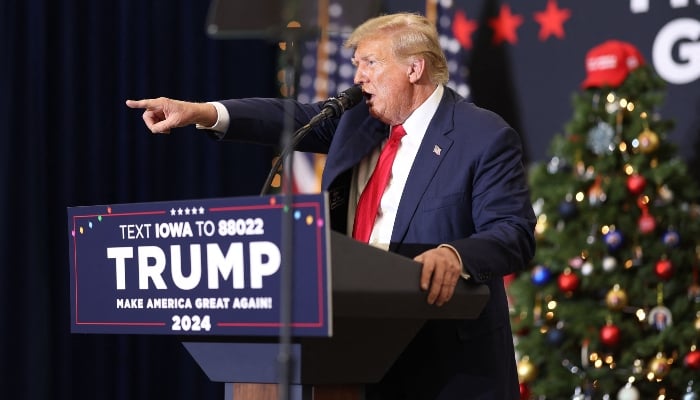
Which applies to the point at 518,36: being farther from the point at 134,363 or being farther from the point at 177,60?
the point at 134,363

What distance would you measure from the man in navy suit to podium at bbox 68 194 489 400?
0.24 metres

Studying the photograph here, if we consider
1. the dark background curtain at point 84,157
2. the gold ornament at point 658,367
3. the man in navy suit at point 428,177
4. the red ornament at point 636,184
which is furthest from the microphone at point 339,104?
the dark background curtain at point 84,157

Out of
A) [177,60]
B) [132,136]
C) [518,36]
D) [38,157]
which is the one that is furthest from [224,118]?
[518,36]

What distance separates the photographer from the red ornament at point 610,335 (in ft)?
14.2

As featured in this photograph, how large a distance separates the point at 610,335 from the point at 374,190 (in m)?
2.25

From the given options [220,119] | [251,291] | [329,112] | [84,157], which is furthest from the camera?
[84,157]

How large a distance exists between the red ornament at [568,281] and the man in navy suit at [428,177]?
2.13 m

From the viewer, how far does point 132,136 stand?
4988mm

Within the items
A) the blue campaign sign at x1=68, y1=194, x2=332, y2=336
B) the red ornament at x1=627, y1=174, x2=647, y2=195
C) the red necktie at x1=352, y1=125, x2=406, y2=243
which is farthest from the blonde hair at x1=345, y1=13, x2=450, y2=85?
the red ornament at x1=627, y1=174, x2=647, y2=195

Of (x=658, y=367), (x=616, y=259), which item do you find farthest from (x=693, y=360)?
(x=616, y=259)

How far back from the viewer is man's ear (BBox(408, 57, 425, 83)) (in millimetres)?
2475

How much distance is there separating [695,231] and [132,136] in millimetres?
2591

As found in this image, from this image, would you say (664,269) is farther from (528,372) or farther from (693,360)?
(528,372)

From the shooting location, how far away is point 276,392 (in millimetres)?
1885
